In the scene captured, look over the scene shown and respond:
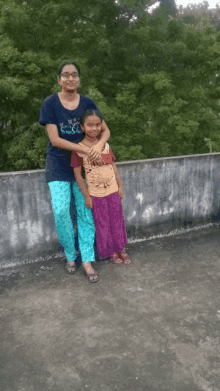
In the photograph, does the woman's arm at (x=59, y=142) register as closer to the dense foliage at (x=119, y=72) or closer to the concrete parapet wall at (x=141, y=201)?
the concrete parapet wall at (x=141, y=201)

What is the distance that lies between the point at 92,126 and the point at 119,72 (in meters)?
13.2

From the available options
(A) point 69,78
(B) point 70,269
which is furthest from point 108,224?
(A) point 69,78

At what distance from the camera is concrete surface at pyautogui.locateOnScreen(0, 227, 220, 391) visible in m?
2.08

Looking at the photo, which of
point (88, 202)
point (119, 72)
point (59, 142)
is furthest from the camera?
point (119, 72)

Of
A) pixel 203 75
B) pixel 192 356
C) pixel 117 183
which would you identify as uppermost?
pixel 203 75

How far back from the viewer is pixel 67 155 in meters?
3.18

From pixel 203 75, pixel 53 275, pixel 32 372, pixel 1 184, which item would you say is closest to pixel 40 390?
pixel 32 372

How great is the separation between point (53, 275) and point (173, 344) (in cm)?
141

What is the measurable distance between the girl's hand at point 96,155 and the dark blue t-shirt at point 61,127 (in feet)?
0.70

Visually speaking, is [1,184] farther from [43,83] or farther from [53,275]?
→ [43,83]

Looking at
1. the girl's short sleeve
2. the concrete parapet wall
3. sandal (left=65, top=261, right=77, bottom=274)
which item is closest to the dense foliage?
the concrete parapet wall

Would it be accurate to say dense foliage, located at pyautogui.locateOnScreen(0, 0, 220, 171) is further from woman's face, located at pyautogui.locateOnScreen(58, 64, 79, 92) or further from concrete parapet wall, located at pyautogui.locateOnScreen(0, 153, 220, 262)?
woman's face, located at pyautogui.locateOnScreen(58, 64, 79, 92)

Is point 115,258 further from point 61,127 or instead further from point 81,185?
point 61,127

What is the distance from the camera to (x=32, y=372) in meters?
2.12
